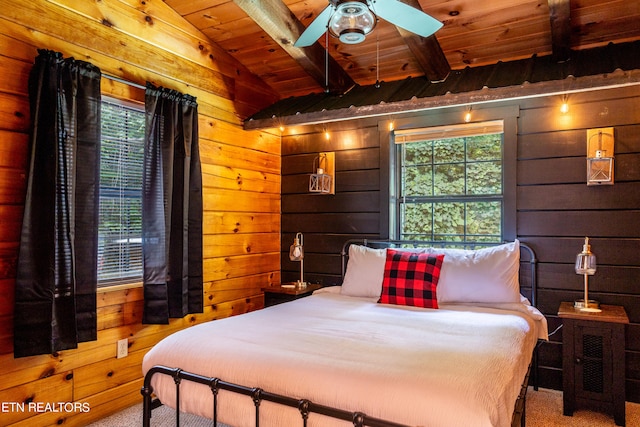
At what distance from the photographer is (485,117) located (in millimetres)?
3252

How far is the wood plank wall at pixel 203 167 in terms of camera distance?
2156 millimetres

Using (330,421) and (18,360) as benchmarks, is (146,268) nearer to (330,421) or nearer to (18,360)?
(18,360)

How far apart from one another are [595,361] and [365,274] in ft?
5.02

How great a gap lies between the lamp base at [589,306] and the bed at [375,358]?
301 millimetres

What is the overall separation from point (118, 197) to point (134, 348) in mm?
1005

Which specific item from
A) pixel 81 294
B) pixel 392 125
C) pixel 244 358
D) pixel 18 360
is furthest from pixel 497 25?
pixel 18 360

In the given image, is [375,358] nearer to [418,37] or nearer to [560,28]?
[418,37]

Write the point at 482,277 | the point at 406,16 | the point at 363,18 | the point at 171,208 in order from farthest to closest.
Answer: the point at 171,208 → the point at 482,277 → the point at 406,16 → the point at 363,18

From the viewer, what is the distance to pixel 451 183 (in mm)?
3461

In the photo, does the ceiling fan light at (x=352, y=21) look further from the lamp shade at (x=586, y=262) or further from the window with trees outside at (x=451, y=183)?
the lamp shade at (x=586, y=262)

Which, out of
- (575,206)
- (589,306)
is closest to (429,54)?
(575,206)

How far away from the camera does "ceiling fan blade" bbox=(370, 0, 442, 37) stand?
1865 millimetres

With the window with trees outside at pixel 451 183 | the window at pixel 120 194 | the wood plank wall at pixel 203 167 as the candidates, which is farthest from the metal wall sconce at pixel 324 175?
the window at pixel 120 194

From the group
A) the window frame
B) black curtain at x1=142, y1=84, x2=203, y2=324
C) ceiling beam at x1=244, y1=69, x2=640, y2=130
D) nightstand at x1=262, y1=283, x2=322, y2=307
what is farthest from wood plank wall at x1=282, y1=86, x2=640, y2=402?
black curtain at x1=142, y1=84, x2=203, y2=324
